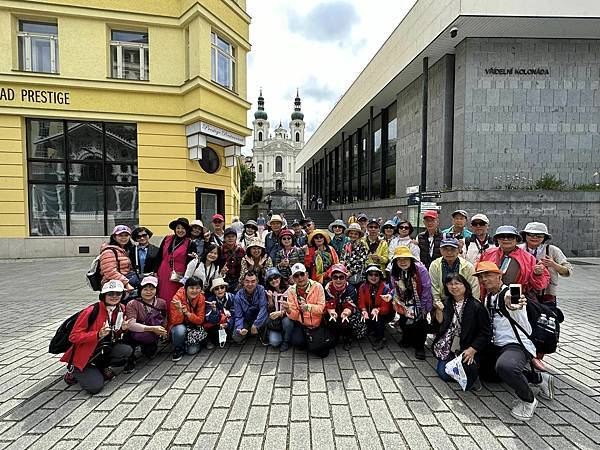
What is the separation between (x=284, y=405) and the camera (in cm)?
316

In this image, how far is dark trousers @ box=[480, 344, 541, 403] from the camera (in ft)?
9.75

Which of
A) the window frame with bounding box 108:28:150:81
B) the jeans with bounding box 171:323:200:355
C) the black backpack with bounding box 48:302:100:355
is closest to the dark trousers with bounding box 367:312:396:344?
the jeans with bounding box 171:323:200:355

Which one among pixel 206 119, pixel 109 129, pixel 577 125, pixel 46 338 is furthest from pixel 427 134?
pixel 46 338

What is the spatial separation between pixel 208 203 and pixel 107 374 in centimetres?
1027

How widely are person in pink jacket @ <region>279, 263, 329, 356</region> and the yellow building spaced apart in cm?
932

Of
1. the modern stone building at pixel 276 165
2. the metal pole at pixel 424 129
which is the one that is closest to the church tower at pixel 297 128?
the modern stone building at pixel 276 165

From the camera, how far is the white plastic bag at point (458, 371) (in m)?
3.31

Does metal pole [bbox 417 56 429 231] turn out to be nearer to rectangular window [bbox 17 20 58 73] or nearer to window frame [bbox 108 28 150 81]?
window frame [bbox 108 28 150 81]

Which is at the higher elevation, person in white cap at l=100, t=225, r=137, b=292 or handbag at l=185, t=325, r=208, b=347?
person in white cap at l=100, t=225, r=137, b=292

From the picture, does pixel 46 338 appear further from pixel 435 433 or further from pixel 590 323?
pixel 590 323

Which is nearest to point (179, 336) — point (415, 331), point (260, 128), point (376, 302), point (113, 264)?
point (113, 264)

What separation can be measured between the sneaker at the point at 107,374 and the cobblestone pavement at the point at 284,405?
0.35 feet

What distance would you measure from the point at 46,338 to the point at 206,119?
8.99m

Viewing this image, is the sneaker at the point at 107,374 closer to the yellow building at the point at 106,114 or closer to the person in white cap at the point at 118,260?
the person in white cap at the point at 118,260
